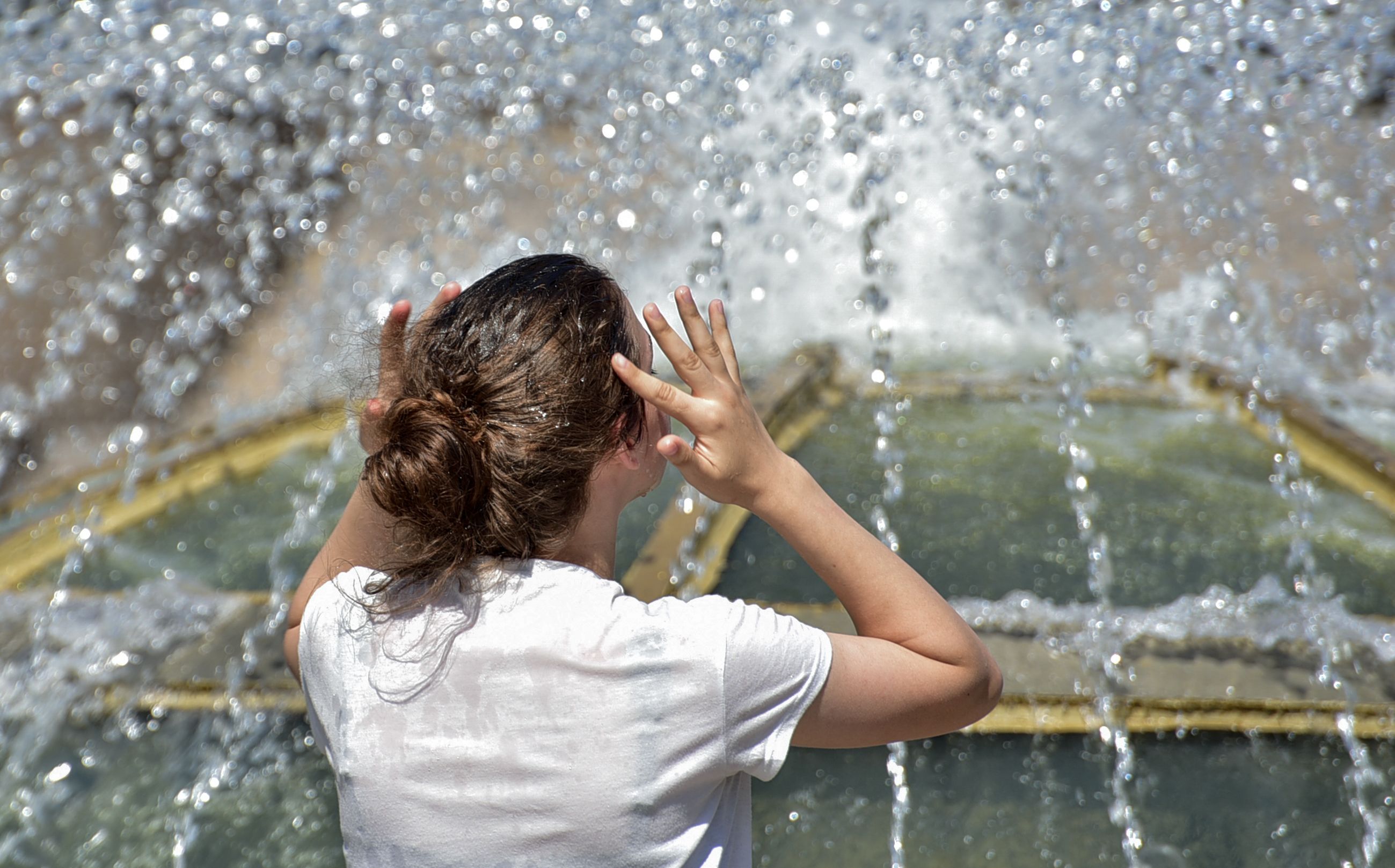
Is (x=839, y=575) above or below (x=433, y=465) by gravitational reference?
below

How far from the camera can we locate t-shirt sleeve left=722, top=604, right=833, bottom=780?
98 cm

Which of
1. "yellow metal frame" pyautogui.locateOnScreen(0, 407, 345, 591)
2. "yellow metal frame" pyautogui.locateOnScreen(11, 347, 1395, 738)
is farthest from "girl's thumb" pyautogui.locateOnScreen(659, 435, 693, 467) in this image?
"yellow metal frame" pyautogui.locateOnScreen(0, 407, 345, 591)

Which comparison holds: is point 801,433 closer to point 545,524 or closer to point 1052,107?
point 545,524

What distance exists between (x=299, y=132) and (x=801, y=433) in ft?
13.7

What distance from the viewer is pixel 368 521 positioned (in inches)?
47.9

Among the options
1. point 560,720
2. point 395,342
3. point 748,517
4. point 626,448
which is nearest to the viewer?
point 560,720

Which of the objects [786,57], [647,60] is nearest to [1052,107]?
[786,57]

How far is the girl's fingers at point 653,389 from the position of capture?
998 millimetres

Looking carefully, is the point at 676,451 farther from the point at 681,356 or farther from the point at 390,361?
the point at 390,361

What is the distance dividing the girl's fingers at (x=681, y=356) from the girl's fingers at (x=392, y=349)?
0.99ft

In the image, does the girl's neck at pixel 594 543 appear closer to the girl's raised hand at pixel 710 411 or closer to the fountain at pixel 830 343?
the girl's raised hand at pixel 710 411

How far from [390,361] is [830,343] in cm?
423

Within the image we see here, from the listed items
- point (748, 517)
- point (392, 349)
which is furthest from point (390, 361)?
point (748, 517)

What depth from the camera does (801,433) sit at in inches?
161
